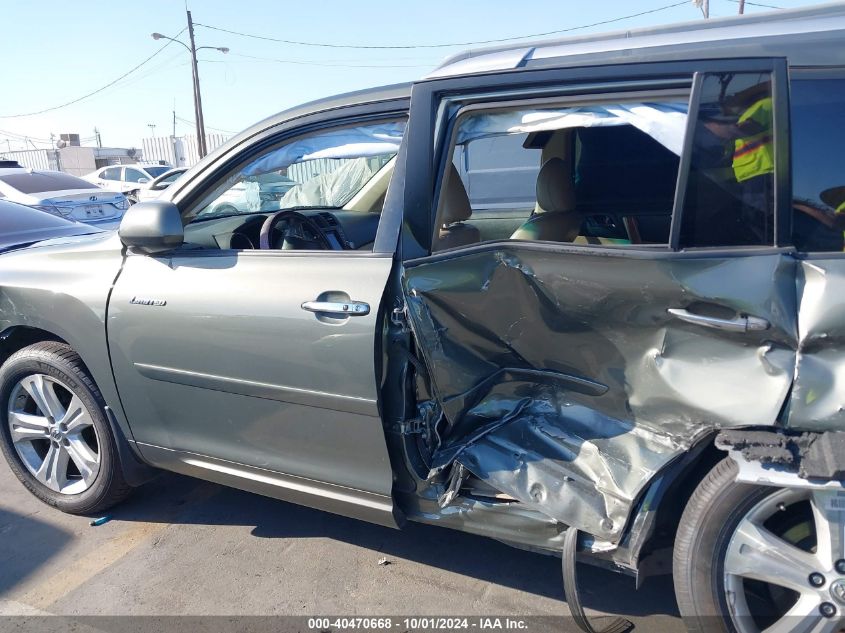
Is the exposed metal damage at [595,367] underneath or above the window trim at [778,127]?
underneath

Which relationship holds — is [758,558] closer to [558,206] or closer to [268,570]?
[558,206]

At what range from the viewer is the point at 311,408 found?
246 cm

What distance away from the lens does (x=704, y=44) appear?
2.03 m

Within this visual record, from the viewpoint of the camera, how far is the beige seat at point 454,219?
2.32 m

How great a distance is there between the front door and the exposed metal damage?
0.25 m

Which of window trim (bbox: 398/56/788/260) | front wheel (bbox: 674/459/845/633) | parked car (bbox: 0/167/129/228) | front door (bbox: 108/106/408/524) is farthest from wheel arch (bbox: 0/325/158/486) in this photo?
parked car (bbox: 0/167/129/228)

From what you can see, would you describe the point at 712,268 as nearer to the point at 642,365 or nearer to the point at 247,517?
the point at 642,365

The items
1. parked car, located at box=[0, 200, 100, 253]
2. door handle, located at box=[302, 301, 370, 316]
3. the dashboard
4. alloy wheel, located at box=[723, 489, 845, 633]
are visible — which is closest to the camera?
alloy wheel, located at box=[723, 489, 845, 633]

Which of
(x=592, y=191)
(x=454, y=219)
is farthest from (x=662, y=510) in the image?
(x=592, y=191)

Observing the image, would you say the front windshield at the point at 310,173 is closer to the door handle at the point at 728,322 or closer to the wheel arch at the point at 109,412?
the wheel arch at the point at 109,412

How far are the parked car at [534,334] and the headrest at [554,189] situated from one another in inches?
0.5

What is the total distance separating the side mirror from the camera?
2648 millimetres

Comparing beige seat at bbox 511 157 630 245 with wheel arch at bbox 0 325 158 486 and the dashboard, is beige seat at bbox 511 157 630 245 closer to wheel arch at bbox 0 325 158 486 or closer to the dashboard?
the dashboard

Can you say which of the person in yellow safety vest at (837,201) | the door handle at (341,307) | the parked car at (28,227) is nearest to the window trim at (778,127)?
the person in yellow safety vest at (837,201)
